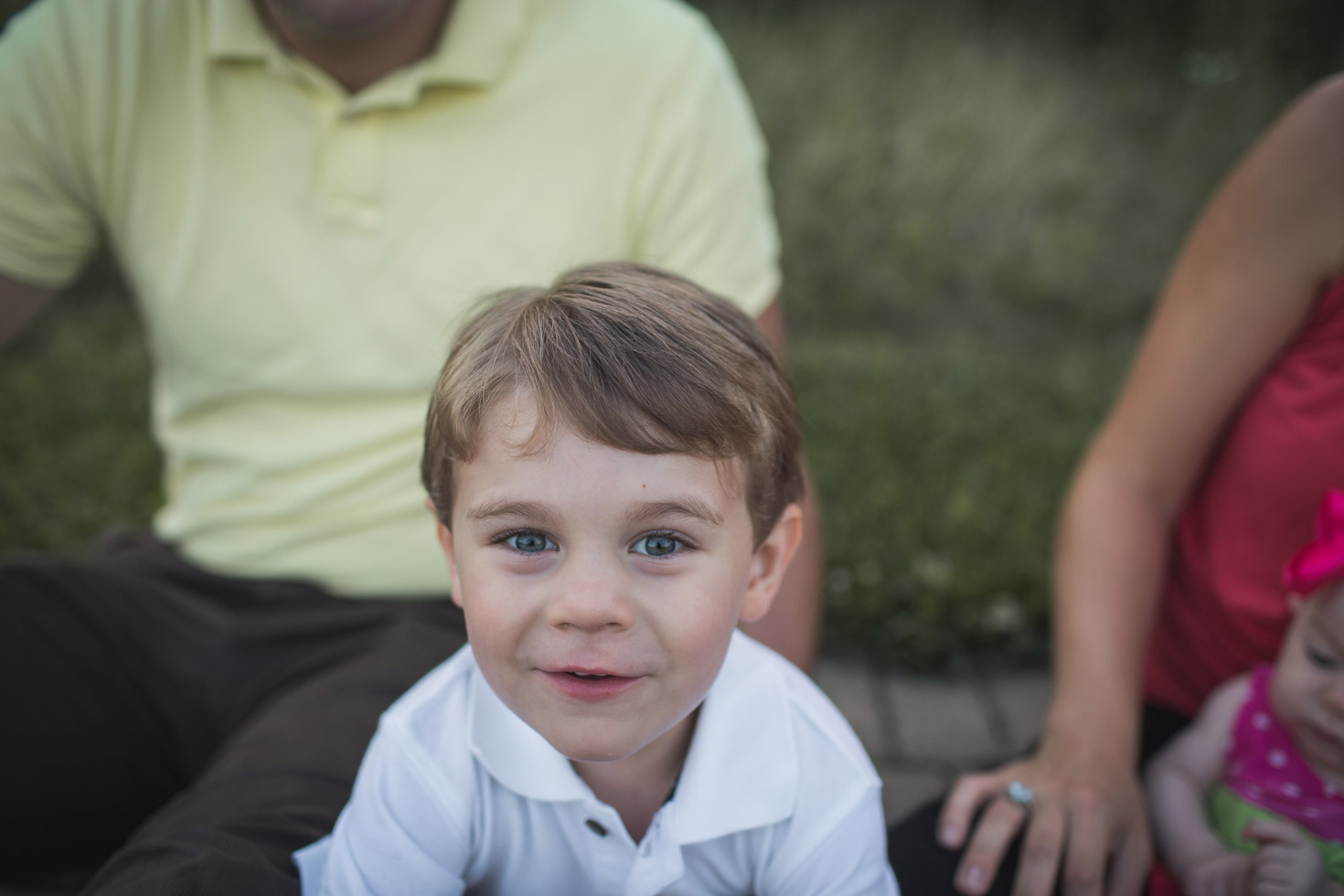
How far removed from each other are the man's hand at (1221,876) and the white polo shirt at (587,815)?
0.50m

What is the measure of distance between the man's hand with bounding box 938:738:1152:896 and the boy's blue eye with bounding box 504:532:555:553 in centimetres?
77

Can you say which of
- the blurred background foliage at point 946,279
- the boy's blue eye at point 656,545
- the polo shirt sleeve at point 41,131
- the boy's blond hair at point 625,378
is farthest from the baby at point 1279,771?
the polo shirt sleeve at point 41,131

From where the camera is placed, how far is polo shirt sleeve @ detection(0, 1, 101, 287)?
1.67 meters

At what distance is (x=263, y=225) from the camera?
1733 mm

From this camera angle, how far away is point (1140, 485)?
68.5 inches

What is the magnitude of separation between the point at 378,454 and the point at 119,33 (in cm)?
79

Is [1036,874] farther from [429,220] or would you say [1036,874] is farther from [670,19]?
[670,19]

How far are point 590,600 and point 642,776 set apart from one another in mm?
370

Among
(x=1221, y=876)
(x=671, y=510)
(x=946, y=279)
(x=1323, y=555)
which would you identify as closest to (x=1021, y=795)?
(x=1221, y=876)

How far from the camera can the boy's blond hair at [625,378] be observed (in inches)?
44.4

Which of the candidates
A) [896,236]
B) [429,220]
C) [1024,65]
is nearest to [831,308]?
[896,236]

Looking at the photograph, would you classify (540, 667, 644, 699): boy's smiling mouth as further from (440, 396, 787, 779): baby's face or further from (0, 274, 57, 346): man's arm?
(0, 274, 57, 346): man's arm

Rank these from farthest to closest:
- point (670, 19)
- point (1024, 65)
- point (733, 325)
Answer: point (1024, 65)
point (670, 19)
point (733, 325)

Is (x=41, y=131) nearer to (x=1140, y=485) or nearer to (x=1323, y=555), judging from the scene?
(x=1140, y=485)
